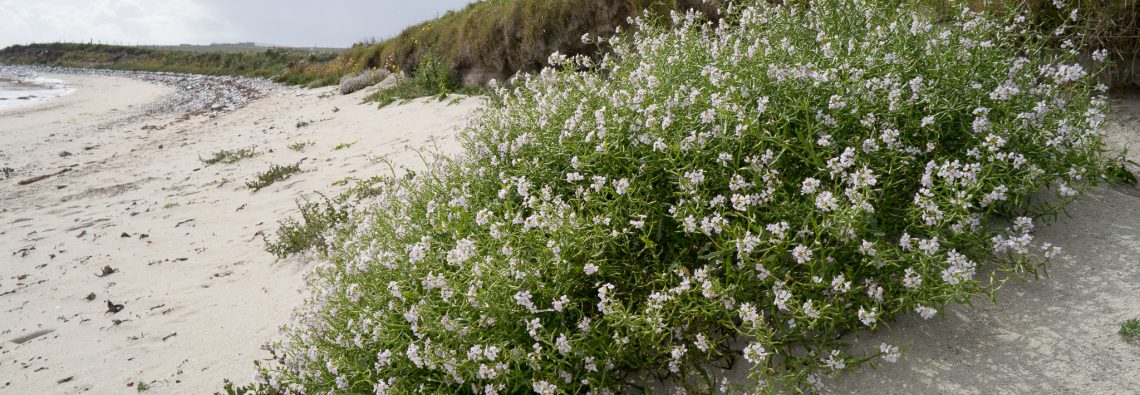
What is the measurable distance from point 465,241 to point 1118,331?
3.06 metres

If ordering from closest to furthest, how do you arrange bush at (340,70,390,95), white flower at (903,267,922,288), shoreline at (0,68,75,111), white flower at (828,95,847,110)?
white flower at (903,267,922,288) < white flower at (828,95,847,110) < bush at (340,70,390,95) < shoreline at (0,68,75,111)

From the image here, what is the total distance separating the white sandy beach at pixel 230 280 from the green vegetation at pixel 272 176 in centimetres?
23

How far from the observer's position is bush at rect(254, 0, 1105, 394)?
3.10 m

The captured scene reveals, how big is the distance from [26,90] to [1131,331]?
50231mm

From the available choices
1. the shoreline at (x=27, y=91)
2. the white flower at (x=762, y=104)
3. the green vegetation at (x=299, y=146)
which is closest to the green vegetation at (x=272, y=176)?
the green vegetation at (x=299, y=146)

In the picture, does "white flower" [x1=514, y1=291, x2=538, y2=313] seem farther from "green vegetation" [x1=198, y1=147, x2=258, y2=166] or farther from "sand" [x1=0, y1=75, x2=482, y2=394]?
"green vegetation" [x1=198, y1=147, x2=258, y2=166]

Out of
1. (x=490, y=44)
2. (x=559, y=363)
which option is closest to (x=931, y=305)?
(x=559, y=363)

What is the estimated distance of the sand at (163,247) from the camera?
5.12 metres

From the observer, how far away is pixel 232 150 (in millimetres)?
13266

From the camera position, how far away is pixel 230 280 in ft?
20.8

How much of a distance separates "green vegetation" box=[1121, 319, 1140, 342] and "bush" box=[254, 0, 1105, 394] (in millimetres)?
468

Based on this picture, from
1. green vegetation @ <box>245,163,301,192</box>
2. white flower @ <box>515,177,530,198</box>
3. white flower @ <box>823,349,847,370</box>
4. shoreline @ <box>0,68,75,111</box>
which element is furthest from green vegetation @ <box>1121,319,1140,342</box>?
shoreline @ <box>0,68,75,111</box>

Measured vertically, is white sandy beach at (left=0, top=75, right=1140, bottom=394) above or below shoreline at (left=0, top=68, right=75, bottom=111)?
above

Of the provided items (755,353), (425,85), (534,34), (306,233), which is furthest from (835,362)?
(425,85)
